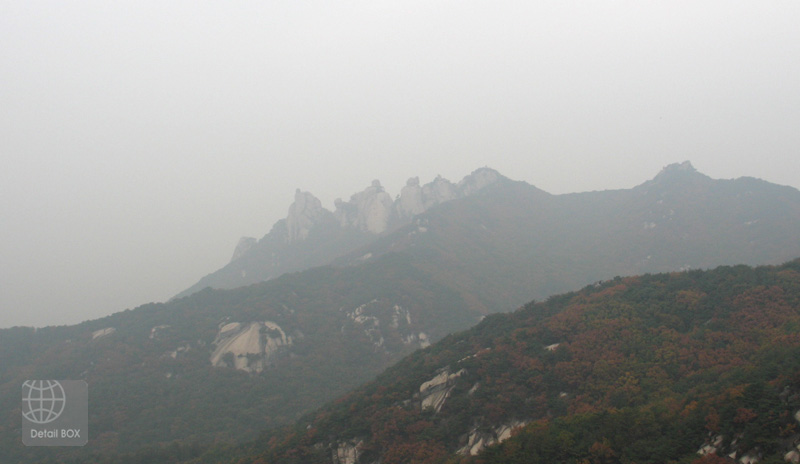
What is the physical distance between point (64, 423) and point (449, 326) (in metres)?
62.3

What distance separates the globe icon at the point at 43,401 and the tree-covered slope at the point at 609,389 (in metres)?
27.4

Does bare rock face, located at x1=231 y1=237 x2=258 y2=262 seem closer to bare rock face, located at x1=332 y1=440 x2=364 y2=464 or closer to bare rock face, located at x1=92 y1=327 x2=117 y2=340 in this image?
bare rock face, located at x1=92 y1=327 x2=117 y2=340

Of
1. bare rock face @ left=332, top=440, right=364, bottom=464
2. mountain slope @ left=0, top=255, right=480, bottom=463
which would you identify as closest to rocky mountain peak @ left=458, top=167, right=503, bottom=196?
mountain slope @ left=0, top=255, right=480, bottom=463

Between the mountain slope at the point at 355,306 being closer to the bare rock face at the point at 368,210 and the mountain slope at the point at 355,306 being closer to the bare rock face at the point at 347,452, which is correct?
the bare rock face at the point at 368,210

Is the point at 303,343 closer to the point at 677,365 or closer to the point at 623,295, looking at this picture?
the point at 623,295

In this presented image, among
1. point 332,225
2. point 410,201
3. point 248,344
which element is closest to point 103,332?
point 248,344

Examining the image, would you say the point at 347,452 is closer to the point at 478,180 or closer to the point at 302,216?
the point at 302,216

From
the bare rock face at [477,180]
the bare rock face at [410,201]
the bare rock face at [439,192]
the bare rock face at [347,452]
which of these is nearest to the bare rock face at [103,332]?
the bare rock face at [347,452]

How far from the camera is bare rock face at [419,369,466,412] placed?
3659cm

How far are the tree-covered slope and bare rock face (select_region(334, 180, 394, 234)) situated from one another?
403 feet

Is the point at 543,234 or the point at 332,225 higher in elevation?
the point at 332,225

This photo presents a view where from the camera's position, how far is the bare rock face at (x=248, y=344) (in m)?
77.7

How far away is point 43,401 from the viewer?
5325cm

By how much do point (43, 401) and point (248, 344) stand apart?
3122cm
